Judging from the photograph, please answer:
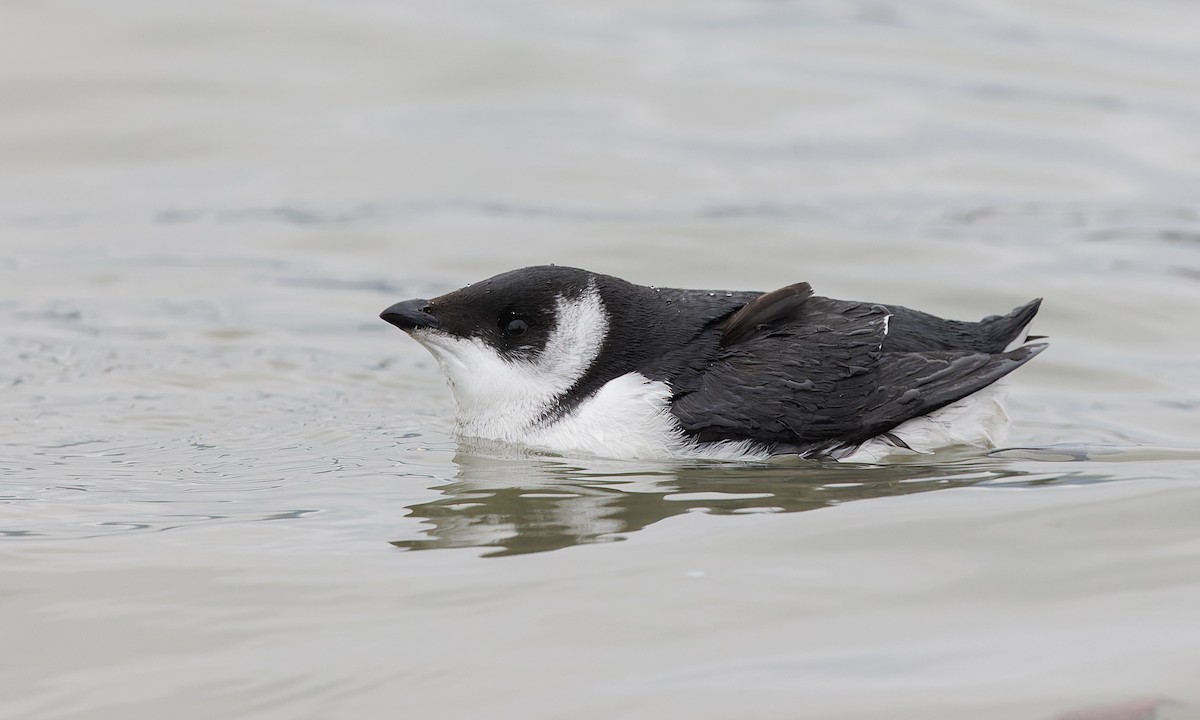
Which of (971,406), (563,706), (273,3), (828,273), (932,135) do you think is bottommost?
(563,706)

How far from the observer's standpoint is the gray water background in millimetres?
3914

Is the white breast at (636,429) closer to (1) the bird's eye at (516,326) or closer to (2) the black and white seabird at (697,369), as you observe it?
(2) the black and white seabird at (697,369)

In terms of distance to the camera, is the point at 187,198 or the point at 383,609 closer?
the point at 383,609

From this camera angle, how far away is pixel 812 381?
19.2ft

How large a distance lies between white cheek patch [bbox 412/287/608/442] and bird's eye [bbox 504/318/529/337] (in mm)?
98

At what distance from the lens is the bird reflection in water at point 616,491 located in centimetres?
496

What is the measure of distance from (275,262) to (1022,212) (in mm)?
5287

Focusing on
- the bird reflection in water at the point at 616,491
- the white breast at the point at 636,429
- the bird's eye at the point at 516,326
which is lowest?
the bird reflection in water at the point at 616,491

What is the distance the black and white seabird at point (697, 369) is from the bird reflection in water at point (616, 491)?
5.5 inches

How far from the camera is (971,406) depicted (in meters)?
6.18

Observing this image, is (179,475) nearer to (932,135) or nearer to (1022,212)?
(1022,212)

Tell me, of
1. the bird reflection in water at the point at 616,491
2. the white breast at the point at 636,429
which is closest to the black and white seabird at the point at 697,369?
the white breast at the point at 636,429

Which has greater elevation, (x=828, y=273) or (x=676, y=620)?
(x=828, y=273)

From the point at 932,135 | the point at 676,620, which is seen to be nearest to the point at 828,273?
the point at 932,135
